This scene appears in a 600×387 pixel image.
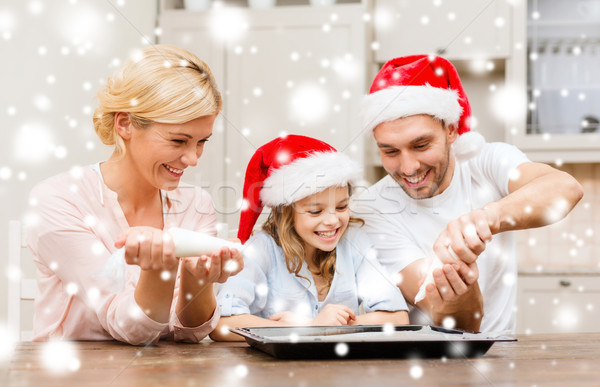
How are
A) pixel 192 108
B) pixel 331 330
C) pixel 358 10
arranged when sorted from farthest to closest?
1. pixel 358 10
2. pixel 192 108
3. pixel 331 330

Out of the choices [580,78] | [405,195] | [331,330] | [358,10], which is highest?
[358,10]

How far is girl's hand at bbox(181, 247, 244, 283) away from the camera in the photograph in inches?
32.9

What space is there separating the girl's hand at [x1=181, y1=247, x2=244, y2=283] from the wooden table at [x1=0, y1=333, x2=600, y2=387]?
109mm

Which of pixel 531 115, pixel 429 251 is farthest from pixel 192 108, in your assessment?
pixel 531 115

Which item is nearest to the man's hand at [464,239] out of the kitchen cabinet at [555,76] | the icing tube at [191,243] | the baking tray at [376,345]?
the baking tray at [376,345]

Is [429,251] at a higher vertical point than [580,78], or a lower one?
lower

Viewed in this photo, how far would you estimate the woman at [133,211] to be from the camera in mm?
907

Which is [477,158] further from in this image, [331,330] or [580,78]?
[580,78]

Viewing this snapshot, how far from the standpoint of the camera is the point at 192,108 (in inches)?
42.4

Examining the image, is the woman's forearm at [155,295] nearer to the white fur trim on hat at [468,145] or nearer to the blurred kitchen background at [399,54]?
the white fur trim on hat at [468,145]

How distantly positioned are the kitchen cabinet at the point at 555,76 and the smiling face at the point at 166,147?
64.5 inches

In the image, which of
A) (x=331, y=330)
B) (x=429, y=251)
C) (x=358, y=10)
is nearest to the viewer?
(x=331, y=330)

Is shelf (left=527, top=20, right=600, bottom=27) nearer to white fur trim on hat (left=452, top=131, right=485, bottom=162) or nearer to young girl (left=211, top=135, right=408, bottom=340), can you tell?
white fur trim on hat (left=452, top=131, right=485, bottom=162)

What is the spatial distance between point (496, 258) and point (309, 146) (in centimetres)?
51
